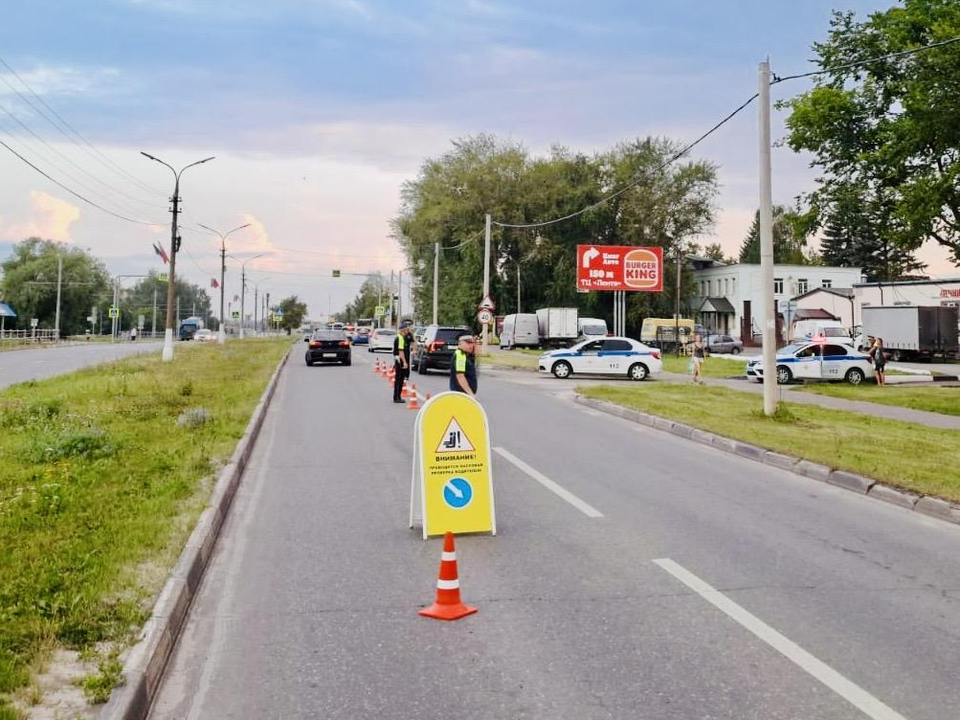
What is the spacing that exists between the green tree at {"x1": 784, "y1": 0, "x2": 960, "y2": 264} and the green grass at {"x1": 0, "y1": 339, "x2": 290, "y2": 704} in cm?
1684

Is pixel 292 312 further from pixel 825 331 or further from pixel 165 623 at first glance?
pixel 165 623

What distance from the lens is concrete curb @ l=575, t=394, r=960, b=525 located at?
8.57m

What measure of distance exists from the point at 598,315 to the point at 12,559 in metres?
69.4

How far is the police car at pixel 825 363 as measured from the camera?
29328mm

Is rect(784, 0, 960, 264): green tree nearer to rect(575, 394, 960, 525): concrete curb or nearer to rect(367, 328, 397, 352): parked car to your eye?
rect(575, 394, 960, 525): concrete curb

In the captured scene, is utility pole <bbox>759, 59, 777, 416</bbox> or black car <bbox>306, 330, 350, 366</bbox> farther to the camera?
black car <bbox>306, 330, 350, 366</bbox>

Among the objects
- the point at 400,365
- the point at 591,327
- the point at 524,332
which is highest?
the point at 591,327

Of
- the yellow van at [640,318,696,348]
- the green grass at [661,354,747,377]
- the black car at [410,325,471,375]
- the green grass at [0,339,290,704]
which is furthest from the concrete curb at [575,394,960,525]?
the yellow van at [640,318,696,348]

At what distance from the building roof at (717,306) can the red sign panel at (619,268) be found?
126 ft

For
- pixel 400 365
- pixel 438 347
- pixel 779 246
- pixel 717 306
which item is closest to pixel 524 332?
pixel 717 306

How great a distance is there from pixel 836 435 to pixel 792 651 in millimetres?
10404

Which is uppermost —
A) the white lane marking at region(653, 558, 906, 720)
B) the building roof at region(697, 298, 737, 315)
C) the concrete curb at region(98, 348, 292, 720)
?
the building roof at region(697, 298, 737, 315)

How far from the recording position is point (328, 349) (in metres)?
36.1

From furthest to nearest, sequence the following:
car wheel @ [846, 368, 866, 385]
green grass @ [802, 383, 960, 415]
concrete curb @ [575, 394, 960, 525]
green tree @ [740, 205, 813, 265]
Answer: green tree @ [740, 205, 813, 265] → car wheel @ [846, 368, 866, 385] → green grass @ [802, 383, 960, 415] → concrete curb @ [575, 394, 960, 525]
